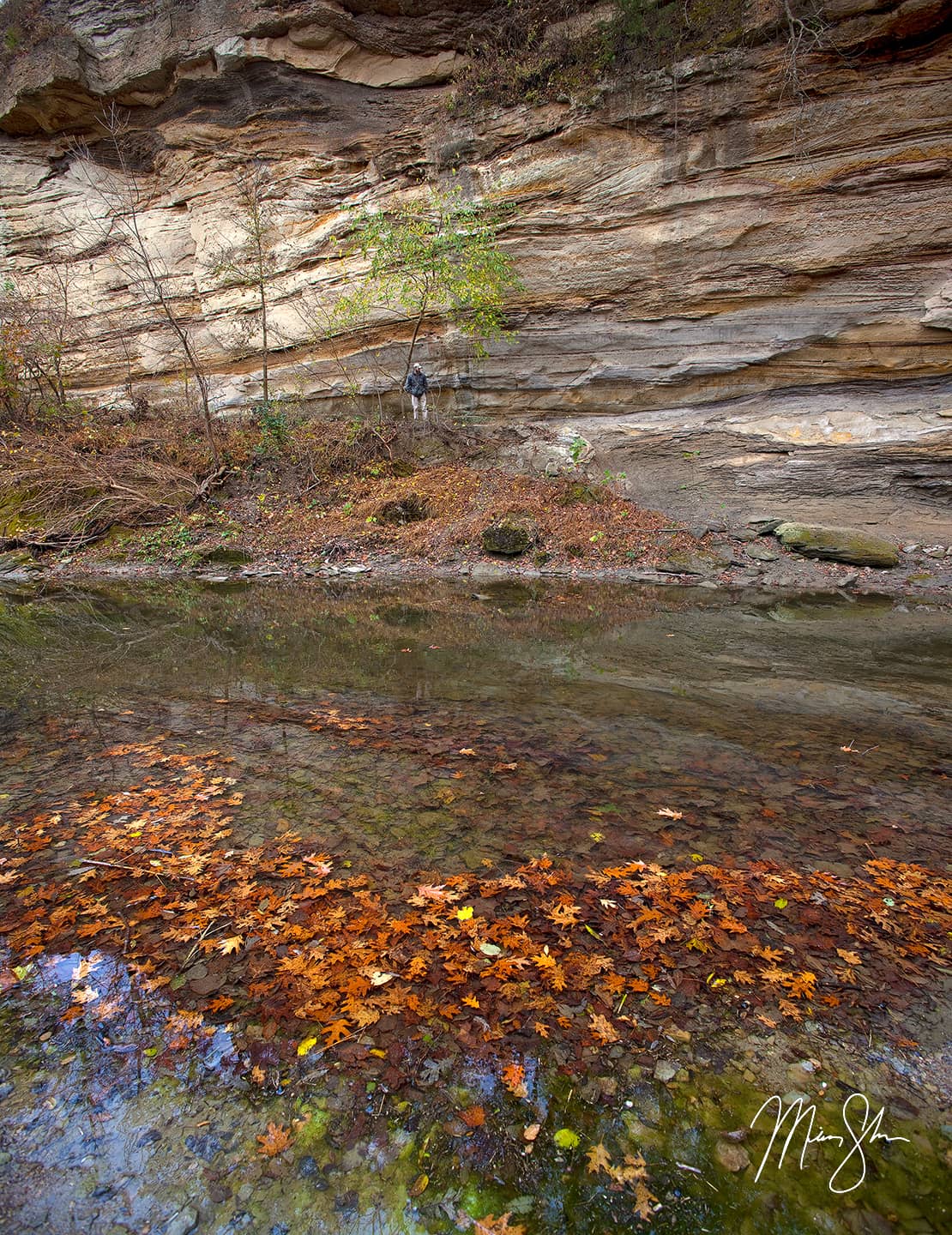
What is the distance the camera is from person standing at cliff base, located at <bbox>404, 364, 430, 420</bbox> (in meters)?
16.6

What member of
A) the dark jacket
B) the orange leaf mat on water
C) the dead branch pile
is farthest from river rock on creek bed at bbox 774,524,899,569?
the dead branch pile

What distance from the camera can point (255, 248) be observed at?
1836 centimetres

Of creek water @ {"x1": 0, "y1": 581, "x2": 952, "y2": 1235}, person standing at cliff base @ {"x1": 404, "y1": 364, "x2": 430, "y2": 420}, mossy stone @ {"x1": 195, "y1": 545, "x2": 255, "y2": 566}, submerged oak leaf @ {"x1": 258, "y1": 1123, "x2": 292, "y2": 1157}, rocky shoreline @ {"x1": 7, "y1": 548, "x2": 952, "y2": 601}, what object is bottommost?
rocky shoreline @ {"x1": 7, "y1": 548, "x2": 952, "y2": 601}

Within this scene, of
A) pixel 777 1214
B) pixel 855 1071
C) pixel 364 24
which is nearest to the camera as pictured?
pixel 777 1214

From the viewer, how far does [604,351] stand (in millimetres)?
15281

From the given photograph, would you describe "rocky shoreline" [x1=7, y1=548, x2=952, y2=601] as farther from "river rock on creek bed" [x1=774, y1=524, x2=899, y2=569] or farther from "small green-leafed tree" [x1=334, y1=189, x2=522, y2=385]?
"small green-leafed tree" [x1=334, y1=189, x2=522, y2=385]

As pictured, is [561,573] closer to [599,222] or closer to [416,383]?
[416,383]

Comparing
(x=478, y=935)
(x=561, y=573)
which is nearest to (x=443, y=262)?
(x=561, y=573)

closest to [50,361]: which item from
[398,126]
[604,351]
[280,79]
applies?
[280,79]

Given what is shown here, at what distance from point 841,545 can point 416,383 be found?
1131cm

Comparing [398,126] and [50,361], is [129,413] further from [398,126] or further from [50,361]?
[398,126]

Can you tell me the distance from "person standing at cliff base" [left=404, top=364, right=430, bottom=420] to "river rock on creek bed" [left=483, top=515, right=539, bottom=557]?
558 cm

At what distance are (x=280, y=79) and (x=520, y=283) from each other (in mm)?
9810

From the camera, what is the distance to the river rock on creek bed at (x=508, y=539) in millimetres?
13312
